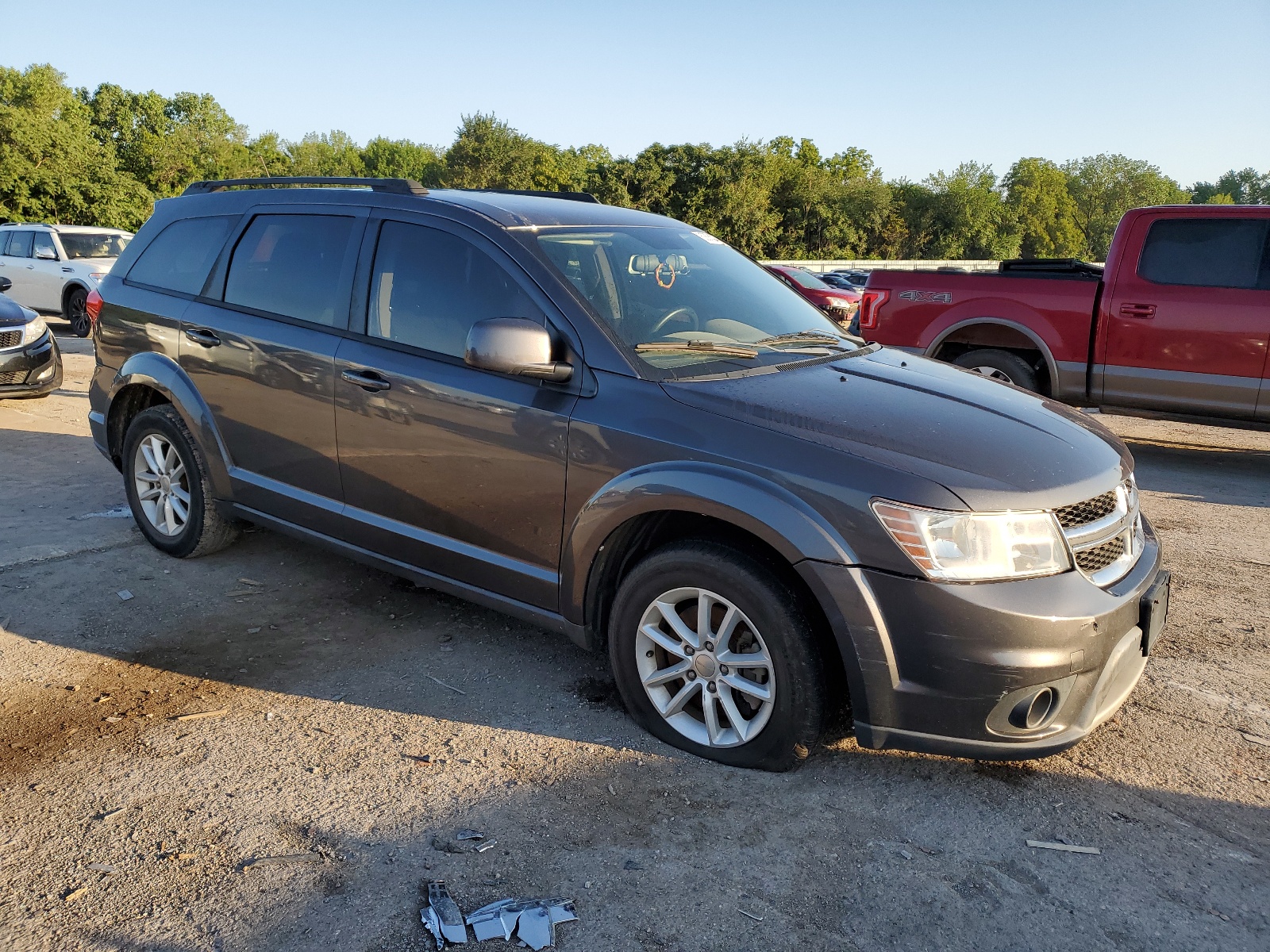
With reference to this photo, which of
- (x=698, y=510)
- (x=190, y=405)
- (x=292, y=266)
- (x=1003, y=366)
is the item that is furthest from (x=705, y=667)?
(x=1003, y=366)

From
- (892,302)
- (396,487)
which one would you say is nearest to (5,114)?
(892,302)

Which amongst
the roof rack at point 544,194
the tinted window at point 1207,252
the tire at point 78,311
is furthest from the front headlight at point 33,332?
the tinted window at point 1207,252

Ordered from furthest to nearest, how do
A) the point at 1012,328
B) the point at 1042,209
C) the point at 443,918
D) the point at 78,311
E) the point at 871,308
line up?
the point at 1042,209 → the point at 78,311 → the point at 871,308 → the point at 1012,328 → the point at 443,918

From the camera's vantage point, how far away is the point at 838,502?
114 inches

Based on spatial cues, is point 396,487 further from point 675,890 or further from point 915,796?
point 915,796

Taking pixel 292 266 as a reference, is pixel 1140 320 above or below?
below

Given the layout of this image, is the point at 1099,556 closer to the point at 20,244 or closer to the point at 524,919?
the point at 524,919

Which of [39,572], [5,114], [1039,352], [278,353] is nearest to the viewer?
[278,353]

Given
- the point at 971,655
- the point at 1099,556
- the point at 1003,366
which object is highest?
the point at 1003,366

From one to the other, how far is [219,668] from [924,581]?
2780mm

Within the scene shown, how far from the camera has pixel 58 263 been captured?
15625 mm

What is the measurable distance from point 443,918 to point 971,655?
5.17 ft

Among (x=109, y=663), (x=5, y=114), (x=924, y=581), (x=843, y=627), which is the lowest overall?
(x=109, y=663)

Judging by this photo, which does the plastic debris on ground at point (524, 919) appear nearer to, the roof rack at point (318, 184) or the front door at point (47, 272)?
the roof rack at point (318, 184)
